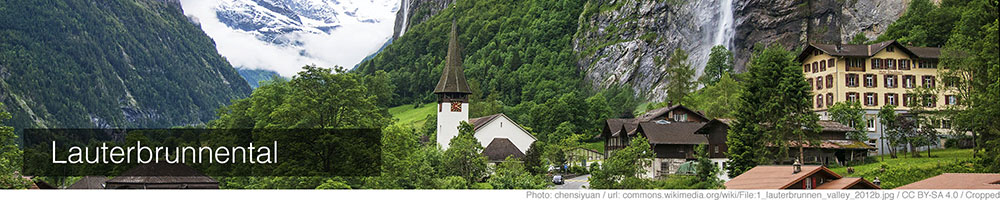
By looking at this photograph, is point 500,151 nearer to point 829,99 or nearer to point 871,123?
point 829,99

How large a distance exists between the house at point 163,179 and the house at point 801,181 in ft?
103

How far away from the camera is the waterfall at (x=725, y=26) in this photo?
5802 inches

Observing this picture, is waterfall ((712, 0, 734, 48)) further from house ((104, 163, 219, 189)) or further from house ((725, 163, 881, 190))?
house ((725, 163, 881, 190))

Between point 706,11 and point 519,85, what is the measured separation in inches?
1805

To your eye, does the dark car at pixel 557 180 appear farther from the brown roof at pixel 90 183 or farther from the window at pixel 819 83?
the brown roof at pixel 90 183

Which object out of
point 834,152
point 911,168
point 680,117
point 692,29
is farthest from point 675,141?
point 692,29

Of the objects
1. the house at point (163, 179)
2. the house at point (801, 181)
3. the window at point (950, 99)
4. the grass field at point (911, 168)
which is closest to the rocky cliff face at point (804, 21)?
the window at point (950, 99)

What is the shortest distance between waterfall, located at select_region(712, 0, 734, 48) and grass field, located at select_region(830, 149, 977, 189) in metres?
79.3

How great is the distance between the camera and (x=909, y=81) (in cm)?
8938

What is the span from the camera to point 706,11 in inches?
6102

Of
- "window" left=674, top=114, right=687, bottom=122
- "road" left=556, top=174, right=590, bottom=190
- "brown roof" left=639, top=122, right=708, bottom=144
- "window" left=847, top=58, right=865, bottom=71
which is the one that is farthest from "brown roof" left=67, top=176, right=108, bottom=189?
"window" left=847, top=58, right=865, bottom=71

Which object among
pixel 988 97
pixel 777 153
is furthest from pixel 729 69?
pixel 988 97
